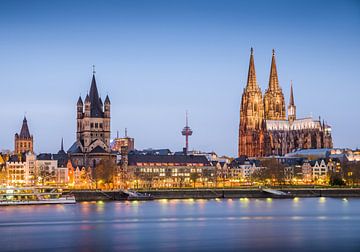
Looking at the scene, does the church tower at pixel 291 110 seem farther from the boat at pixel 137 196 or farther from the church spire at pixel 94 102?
the boat at pixel 137 196

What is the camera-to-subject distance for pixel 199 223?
6775cm

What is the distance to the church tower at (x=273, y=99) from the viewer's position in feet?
577

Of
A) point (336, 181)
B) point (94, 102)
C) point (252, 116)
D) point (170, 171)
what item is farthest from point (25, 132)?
point (336, 181)

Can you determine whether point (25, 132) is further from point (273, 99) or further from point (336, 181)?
point (336, 181)

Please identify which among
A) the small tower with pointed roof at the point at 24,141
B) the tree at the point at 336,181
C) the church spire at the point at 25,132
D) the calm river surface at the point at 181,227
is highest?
the church spire at the point at 25,132

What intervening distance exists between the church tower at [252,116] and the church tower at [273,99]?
337 cm

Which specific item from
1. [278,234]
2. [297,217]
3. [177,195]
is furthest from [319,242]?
[177,195]

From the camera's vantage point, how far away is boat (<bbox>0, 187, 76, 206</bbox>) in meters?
92.9

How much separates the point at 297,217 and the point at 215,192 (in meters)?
34.8

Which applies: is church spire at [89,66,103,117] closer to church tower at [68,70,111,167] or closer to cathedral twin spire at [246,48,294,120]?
church tower at [68,70,111,167]

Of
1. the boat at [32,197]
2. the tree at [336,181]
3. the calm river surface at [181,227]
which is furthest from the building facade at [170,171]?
the calm river surface at [181,227]

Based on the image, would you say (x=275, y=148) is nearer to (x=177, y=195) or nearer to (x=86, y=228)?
(x=177, y=195)

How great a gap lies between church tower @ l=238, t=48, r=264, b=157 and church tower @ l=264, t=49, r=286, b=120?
3.37 metres

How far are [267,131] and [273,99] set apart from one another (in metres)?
9.96
